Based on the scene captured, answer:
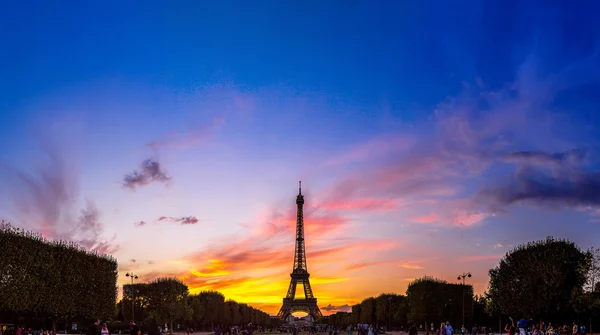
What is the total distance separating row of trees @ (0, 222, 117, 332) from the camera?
160ft

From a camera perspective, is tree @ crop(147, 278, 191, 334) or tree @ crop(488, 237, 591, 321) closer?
tree @ crop(488, 237, 591, 321)

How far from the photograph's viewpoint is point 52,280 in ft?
176

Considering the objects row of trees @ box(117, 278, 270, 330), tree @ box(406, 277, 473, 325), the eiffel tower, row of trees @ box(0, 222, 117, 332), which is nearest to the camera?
row of trees @ box(0, 222, 117, 332)

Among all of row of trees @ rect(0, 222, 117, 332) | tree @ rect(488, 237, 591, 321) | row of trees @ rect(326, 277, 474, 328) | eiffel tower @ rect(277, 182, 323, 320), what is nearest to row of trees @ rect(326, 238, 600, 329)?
tree @ rect(488, 237, 591, 321)

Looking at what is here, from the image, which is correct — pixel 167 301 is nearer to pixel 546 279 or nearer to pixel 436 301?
pixel 436 301

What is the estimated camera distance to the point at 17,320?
6625 cm

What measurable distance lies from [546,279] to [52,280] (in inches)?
1878

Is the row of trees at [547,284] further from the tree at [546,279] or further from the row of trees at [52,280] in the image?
the row of trees at [52,280]

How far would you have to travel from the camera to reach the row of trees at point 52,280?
48.9 m

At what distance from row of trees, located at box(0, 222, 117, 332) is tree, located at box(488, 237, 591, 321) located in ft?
141

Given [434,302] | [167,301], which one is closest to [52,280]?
[167,301]

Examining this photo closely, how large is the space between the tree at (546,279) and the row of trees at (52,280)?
1697 inches

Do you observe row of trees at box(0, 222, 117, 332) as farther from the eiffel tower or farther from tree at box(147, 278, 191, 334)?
the eiffel tower

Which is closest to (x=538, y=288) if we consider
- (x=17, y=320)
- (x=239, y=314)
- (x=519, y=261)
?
(x=519, y=261)
